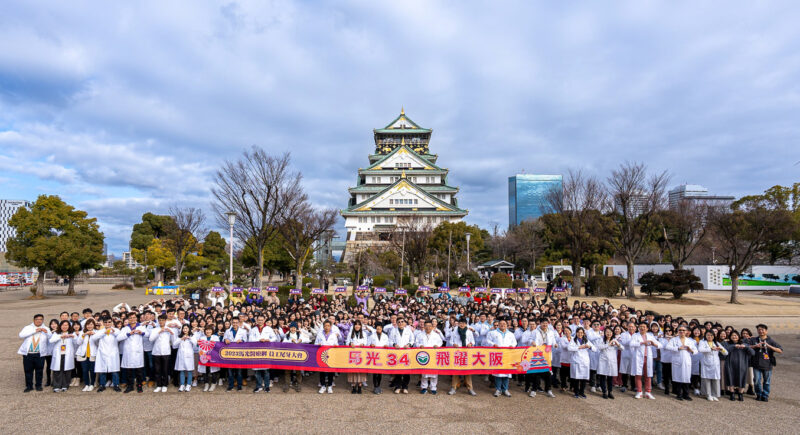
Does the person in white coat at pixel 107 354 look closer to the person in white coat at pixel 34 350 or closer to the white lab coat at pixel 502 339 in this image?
the person in white coat at pixel 34 350

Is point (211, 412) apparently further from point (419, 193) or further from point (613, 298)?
point (419, 193)

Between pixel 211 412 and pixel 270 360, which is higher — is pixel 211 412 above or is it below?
below

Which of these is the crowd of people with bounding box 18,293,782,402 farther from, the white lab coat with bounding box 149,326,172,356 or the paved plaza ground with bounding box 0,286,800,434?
the paved plaza ground with bounding box 0,286,800,434

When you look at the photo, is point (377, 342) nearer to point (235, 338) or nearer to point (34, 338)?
point (235, 338)

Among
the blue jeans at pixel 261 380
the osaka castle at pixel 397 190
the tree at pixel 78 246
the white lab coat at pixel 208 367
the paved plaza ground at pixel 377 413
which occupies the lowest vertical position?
the paved plaza ground at pixel 377 413

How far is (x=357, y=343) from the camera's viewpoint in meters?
8.79

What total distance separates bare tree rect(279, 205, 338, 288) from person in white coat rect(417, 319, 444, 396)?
1697 cm

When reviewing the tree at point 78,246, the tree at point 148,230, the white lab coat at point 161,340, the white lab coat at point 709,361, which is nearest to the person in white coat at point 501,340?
the white lab coat at point 709,361

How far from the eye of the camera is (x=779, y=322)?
18719 millimetres

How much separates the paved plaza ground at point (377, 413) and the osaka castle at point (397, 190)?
3798 centimetres

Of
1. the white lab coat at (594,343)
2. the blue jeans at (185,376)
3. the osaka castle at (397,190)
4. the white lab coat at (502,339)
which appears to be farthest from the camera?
→ the osaka castle at (397,190)

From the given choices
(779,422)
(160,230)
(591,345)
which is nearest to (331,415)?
(591,345)

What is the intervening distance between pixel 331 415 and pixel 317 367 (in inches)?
55.5

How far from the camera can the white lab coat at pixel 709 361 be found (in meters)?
8.25
